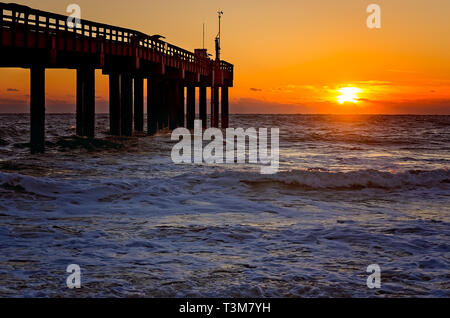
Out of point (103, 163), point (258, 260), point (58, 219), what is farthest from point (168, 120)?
point (258, 260)

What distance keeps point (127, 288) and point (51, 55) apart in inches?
935

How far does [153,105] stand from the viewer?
49.6 m

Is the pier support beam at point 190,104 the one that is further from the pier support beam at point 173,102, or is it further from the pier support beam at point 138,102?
the pier support beam at point 138,102

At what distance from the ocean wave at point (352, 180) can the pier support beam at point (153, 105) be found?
30863mm

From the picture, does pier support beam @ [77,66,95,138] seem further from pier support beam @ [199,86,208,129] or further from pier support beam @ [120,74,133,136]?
pier support beam @ [199,86,208,129]

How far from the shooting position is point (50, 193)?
1485 centimetres

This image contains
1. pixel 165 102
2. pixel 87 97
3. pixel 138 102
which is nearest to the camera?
pixel 87 97

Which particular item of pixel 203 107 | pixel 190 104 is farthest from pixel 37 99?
pixel 203 107

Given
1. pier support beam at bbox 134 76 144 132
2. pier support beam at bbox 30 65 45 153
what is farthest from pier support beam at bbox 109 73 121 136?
pier support beam at bbox 30 65 45 153

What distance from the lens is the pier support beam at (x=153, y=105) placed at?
48.8 m

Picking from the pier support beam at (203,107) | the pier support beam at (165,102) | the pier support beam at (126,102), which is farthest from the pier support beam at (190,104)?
the pier support beam at (126,102)

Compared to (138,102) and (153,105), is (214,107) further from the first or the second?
(138,102)

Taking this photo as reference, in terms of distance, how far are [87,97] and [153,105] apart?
47.4 feet
